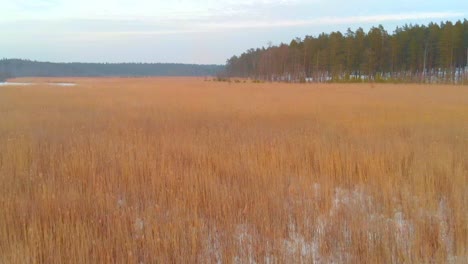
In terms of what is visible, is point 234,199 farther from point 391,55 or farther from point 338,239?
point 391,55

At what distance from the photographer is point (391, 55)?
69.8 metres

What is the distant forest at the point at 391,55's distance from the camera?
63344mm

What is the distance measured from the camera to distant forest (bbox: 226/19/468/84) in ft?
208

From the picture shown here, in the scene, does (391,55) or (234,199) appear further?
(391,55)

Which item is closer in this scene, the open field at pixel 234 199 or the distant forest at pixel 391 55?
the open field at pixel 234 199

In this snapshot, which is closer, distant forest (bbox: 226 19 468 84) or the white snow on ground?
the white snow on ground

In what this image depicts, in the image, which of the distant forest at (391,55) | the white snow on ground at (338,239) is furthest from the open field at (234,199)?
the distant forest at (391,55)

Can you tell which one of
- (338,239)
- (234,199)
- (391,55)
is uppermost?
(391,55)

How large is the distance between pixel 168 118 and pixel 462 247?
10.9 meters

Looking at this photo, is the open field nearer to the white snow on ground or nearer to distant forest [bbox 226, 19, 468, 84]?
the white snow on ground

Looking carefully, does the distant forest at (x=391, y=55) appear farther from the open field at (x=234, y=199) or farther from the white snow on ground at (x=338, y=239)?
the white snow on ground at (x=338, y=239)

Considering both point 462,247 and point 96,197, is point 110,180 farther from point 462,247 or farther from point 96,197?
point 462,247

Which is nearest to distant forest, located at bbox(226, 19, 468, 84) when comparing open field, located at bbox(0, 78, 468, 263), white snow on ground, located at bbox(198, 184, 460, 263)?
open field, located at bbox(0, 78, 468, 263)

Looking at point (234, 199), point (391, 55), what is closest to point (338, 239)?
point (234, 199)
